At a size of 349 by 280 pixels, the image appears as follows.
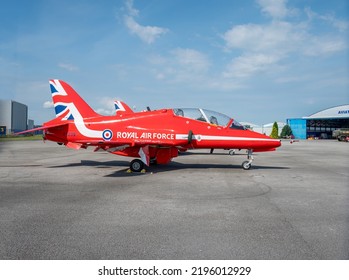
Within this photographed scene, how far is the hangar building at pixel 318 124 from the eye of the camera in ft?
268

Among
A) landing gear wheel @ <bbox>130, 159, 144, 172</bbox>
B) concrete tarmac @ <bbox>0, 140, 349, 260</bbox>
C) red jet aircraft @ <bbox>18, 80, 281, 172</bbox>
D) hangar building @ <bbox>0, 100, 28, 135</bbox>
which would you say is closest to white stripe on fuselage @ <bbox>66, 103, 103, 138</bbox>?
red jet aircraft @ <bbox>18, 80, 281, 172</bbox>

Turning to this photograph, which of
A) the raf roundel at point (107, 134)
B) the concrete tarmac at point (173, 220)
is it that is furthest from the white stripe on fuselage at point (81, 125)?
the concrete tarmac at point (173, 220)

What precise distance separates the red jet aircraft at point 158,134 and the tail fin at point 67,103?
35cm

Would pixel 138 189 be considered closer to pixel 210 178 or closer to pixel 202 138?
pixel 210 178

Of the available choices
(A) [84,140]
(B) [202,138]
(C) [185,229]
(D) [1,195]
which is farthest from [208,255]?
(A) [84,140]

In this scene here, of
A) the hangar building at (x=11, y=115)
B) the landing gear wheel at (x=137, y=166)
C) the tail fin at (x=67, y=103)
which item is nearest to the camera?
the landing gear wheel at (x=137, y=166)

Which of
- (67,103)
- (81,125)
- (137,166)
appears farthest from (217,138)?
(67,103)

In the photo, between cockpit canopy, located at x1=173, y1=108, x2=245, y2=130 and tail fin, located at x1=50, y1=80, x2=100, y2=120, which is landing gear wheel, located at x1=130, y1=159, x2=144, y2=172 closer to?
cockpit canopy, located at x1=173, y1=108, x2=245, y2=130

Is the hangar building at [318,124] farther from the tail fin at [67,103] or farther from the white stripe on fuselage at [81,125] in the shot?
the white stripe on fuselage at [81,125]

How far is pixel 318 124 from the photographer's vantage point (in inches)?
3652

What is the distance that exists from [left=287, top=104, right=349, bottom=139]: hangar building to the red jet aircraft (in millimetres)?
80713

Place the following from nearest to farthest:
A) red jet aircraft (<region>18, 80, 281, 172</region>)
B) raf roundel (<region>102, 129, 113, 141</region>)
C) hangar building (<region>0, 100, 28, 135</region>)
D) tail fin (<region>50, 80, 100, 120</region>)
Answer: red jet aircraft (<region>18, 80, 281, 172</region>)
raf roundel (<region>102, 129, 113, 141</region>)
tail fin (<region>50, 80, 100, 120</region>)
hangar building (<region>0, 100, 28, 135</region>)

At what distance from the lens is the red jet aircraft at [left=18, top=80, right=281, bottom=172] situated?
38.3ft

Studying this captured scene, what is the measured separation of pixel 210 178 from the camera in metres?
9.84
